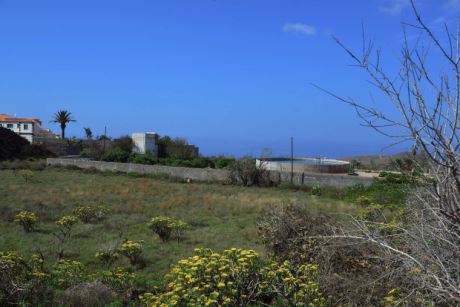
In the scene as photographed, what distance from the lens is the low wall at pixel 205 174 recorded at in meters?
21.8

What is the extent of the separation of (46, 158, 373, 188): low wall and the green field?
143 centimetres

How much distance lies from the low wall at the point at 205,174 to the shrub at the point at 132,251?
15.0 meters

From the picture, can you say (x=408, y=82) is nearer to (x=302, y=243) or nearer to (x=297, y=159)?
(x=302, y=243)

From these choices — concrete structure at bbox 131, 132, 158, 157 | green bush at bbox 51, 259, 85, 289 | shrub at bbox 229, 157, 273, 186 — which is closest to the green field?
green bush at bbox 51, 259, 85, 289

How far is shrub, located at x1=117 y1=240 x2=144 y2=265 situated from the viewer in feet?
26.2

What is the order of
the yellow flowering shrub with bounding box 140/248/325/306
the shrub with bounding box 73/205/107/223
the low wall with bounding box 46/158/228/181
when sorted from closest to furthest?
the yellow flowering shrub with bounding box 140/248/325/306 → the shrub with bounding box 73/205/107/223 → the low wall with bounding box 46/158/228/181

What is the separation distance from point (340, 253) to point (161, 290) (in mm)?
2570

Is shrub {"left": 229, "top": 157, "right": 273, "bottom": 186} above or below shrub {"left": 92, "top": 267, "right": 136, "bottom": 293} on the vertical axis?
above

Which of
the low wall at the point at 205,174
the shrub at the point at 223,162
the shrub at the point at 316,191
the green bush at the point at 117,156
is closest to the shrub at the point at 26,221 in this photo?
the shrub at the point at 316,191

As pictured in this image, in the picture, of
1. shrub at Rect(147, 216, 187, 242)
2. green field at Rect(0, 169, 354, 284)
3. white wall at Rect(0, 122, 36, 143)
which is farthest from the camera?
white wall at Rect(0, 122, 36, 143)

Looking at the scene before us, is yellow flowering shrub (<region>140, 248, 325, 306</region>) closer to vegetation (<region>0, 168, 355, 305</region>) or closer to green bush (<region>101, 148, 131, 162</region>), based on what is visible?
vegetation (<region>0, 168, 355, 305</region>)

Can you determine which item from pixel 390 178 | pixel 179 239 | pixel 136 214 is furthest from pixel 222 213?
pixel 390 178

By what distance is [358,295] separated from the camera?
4.48 metres

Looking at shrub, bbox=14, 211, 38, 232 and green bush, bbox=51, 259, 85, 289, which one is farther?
shrub, bbox=14, 211, 38, 232
